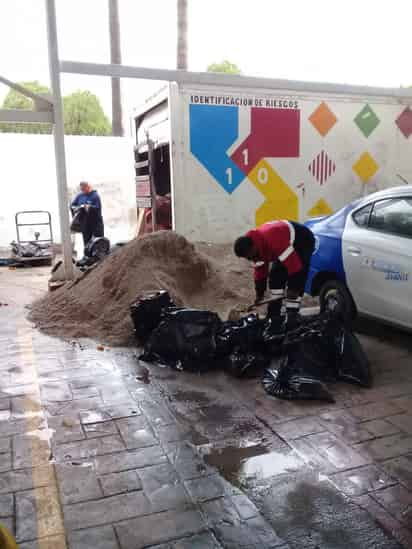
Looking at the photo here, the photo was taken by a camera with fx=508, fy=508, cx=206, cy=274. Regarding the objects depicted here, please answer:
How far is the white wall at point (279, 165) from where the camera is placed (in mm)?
8875

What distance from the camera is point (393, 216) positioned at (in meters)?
5.15

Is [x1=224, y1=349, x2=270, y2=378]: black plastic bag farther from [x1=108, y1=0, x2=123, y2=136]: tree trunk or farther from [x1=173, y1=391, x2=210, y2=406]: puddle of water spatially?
[x1=108, y1=0, x2=123, y2=136]: tree trunk

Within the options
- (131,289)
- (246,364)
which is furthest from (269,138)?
(246,364)

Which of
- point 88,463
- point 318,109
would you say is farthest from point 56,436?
point 318,109

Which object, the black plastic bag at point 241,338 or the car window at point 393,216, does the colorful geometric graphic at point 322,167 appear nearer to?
the car window at point 393,216

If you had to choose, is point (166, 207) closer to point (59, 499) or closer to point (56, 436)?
point (56, 436)

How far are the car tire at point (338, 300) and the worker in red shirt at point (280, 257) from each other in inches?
19.1

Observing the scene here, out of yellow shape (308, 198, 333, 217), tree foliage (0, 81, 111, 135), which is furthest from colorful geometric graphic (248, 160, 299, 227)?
tree foliage (0, 81, 111, 135)

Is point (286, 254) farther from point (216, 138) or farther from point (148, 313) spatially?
point (216, 138)

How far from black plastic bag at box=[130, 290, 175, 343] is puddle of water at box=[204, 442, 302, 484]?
2.15 metres

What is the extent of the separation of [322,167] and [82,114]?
1962 cm

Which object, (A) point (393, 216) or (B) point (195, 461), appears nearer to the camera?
(B) point (195, 461)

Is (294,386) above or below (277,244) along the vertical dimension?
below

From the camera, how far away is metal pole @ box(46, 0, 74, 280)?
26.1 ft
